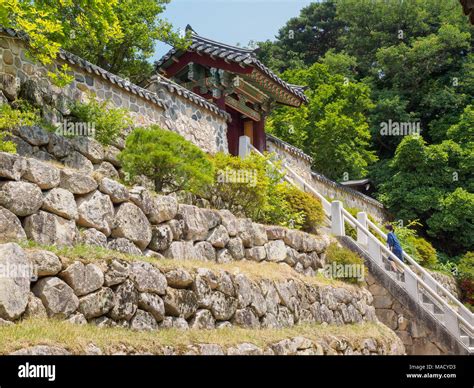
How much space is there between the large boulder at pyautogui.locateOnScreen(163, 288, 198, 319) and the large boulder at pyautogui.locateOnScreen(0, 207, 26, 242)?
203 cm

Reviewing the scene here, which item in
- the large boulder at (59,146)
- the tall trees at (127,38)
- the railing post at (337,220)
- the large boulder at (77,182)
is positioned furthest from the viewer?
the tall trees at (127,38)

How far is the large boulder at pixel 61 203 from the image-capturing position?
670 cm

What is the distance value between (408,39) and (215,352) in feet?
110

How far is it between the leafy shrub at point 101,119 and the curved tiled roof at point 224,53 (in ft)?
21.6

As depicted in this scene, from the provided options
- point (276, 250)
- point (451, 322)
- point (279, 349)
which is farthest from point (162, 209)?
point (451, 322)

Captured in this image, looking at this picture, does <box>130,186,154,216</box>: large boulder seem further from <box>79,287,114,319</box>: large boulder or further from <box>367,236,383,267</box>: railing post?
<box>367,236,383,267</box>: railing post

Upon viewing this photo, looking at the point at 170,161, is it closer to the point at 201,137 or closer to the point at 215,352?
the point at 215,352

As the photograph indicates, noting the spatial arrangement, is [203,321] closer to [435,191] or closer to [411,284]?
[411,284]

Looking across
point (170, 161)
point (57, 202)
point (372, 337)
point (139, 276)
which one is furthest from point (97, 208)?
point (372, 337)

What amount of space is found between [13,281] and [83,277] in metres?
0.90

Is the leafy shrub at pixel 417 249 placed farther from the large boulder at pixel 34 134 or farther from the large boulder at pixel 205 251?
the large boulder at pixel 34 134

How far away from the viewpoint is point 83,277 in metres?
5.98

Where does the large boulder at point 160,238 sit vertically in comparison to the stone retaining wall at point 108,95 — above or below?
below

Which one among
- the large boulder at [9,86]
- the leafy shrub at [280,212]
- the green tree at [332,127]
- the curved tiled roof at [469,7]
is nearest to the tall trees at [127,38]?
the large boulder at [9,86]
